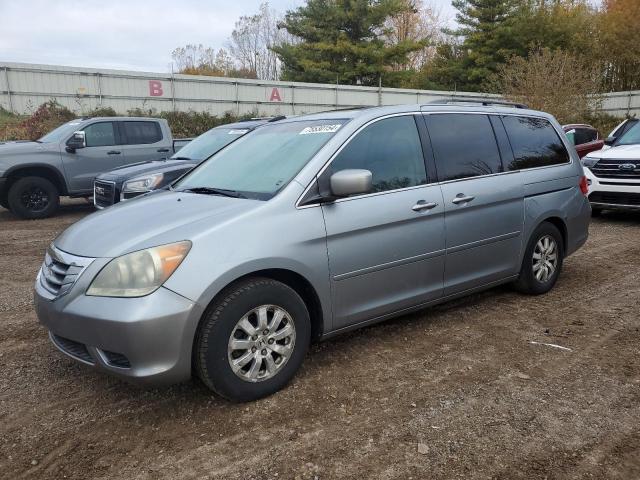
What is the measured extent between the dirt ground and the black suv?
355 cm

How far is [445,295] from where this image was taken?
4.20 metres

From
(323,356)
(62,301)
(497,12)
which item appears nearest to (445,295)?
(323,356)

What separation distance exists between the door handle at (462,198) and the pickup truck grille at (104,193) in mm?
5927

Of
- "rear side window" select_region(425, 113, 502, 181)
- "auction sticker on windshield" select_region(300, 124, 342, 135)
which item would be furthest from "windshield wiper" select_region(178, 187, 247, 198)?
"rear side window" select_region(425, 113, 502, 181)

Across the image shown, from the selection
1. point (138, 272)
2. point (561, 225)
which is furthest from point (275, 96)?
point (138, 272)

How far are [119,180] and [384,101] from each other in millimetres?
22487

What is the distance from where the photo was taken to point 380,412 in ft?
10.1

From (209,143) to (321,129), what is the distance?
548cm

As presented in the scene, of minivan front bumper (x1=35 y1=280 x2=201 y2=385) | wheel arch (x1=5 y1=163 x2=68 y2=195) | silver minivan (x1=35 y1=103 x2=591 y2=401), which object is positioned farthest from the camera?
wheel arch (x1=5 y1=163 x2=68 y2=195)

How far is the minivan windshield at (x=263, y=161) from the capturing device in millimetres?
3576

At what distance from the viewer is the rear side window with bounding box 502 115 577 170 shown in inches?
189

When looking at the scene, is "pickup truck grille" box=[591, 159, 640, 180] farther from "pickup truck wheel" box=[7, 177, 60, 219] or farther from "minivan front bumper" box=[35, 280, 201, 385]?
"pickup truck wheel" box=[7, 177, 60, 219]

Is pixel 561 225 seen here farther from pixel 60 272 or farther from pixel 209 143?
pixel 209 143

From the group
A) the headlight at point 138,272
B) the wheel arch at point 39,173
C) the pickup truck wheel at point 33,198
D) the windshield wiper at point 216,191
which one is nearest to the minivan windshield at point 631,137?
the windshield wiper at point 216,191
